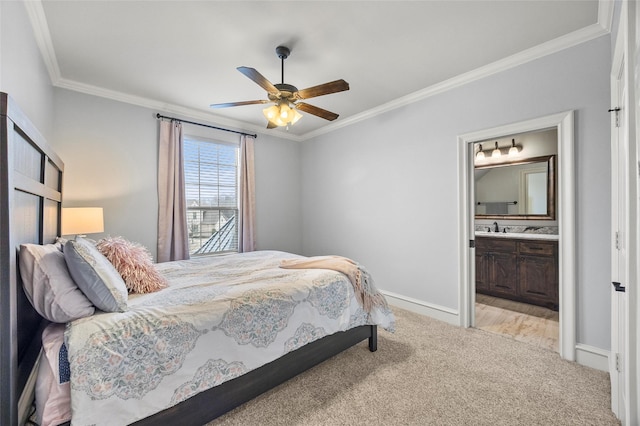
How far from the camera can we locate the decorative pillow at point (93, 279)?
4.41 ft

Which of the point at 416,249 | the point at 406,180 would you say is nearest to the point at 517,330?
the point at 416,249

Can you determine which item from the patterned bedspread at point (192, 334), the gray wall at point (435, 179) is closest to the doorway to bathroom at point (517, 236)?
the gray wall at point (435, 179)

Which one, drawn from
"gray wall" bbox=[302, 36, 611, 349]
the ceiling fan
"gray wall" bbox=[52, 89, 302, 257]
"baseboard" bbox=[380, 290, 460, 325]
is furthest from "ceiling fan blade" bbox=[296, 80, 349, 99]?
"baseboard" bbox=[380, 290, 460, 325]

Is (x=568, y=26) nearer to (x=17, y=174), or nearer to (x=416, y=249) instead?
(x=416, y=249)

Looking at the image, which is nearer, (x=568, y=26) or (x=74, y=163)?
(x=568, y=26)

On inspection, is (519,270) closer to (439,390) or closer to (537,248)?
(537,248)

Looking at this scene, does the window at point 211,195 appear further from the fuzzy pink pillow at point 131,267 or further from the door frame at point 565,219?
the door frame at point 565,219

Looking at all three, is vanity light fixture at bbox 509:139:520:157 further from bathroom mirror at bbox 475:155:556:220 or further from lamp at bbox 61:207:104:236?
lamp at bbox 61:207:104:236

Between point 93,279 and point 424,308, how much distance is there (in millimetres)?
3199

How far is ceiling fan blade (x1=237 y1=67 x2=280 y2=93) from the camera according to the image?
190cm

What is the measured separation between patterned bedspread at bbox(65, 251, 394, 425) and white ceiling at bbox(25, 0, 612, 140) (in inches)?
77.8

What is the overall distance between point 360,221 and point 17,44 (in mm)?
3671

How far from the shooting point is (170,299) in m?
1.64

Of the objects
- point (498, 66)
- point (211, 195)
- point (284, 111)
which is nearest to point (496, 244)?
point (498, 66)
